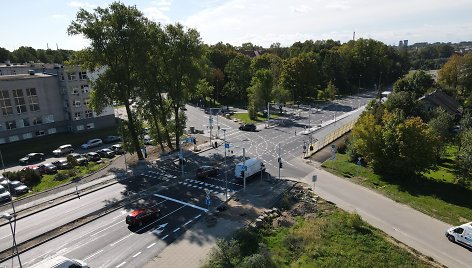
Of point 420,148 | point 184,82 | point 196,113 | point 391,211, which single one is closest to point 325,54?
point 196,113

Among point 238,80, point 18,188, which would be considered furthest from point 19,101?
point 238,80

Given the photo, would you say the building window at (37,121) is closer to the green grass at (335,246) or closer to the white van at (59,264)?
the white van at (59,264)

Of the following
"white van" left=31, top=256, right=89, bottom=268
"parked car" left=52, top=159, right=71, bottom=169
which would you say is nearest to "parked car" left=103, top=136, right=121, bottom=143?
"parked car" left=52, top=159, right=71, bottom=169

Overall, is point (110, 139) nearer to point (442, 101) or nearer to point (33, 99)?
point (33, 99)

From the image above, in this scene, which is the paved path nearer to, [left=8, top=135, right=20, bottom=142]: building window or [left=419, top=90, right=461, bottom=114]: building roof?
[left=419, top=90, right=461, bottom=114]: building roof

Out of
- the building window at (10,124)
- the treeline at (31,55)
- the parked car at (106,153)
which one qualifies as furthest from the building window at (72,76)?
the treeline at (31,55)

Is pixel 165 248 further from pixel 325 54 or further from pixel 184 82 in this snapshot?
pixel 325 54
